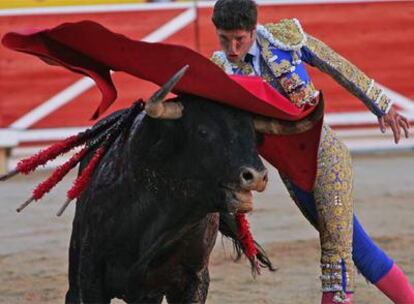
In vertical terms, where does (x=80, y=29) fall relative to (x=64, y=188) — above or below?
above

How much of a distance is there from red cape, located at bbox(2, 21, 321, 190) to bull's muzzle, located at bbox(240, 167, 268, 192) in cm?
21

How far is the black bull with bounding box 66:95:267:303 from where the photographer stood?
2959mm

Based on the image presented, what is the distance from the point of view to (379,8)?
27.2ft

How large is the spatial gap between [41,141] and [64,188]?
95 cm

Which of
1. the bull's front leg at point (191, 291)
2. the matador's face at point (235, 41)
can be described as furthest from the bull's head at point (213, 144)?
the bull's front leg at point (191, 291)

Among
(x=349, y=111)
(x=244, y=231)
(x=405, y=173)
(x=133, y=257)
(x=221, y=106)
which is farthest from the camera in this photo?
(x=349, y=111)

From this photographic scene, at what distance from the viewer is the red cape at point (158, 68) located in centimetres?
304

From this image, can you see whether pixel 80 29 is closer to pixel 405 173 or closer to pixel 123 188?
pixel 123 188

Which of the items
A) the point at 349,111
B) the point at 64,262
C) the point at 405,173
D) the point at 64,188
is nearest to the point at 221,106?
the point at 64,262

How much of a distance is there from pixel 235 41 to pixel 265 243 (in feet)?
8.68

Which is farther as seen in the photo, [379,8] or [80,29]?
[379,8]

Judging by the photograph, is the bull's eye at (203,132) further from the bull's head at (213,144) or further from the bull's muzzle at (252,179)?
the bull's muzzle at (252,179)

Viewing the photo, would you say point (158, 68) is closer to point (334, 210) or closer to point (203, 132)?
point (203, 132)

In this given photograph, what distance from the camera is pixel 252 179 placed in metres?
2.88
